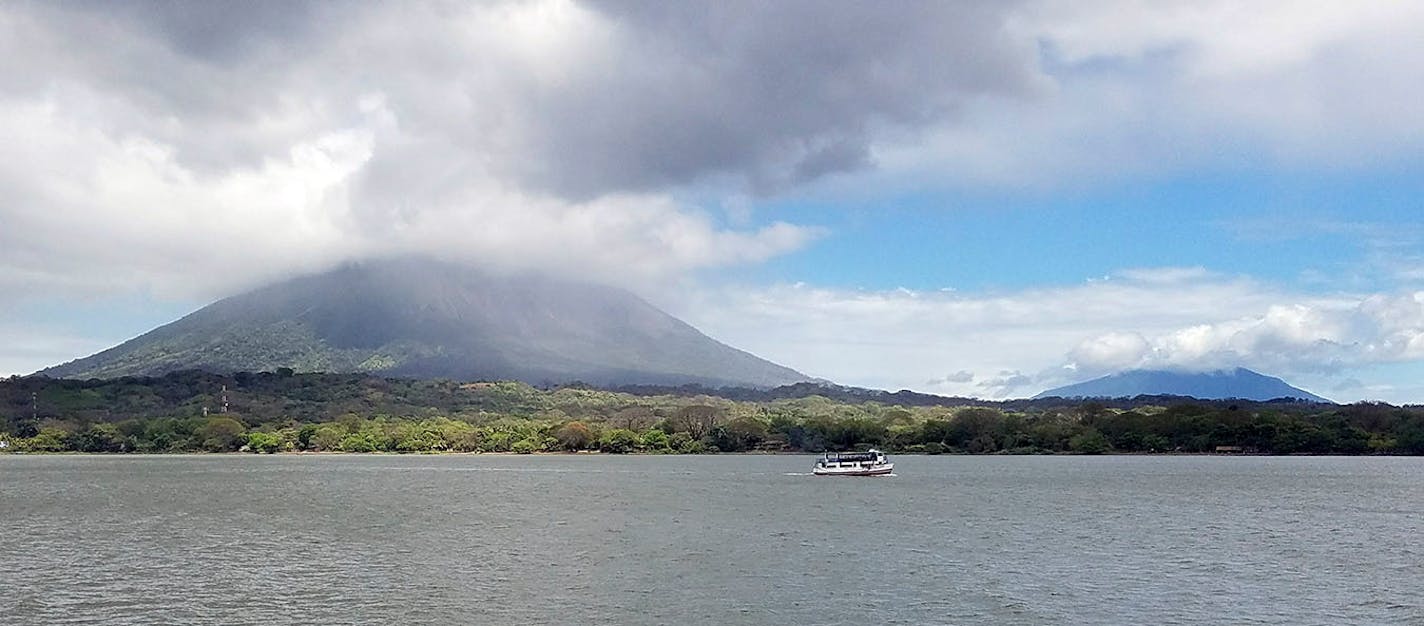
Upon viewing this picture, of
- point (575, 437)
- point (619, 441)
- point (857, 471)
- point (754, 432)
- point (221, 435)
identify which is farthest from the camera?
point (221, 435)

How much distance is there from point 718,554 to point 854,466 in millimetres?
52762

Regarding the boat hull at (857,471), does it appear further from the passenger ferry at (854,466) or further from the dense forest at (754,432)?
the dense forest at (754,432)

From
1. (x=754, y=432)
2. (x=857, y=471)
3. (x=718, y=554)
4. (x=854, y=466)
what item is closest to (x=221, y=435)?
(x=754, y=432)

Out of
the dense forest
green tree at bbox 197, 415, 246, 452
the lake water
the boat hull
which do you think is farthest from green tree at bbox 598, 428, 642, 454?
the lake water

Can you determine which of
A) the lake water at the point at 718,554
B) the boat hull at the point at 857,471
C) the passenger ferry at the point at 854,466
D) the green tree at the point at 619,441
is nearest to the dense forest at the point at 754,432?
the green tree at the point at 619,441

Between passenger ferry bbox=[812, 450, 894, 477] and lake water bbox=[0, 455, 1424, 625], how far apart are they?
1252 cm

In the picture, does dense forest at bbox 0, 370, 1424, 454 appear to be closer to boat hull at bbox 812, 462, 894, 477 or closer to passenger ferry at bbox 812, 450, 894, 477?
passenger ferry at bbox 812, 450, 894, 477

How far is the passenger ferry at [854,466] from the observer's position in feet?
299

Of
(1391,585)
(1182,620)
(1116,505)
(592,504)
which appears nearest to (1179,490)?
(1116,505)

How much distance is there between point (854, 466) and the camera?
9175 cm

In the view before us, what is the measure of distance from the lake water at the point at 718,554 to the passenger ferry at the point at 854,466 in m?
12.5

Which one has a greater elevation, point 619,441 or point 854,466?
point 619,441

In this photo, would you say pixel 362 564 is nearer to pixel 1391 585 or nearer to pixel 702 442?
pixel 1391 585

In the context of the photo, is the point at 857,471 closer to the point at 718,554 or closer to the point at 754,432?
the point at 718,554
